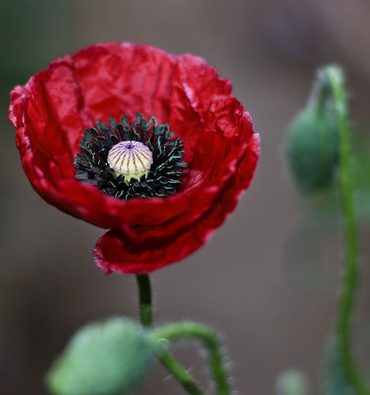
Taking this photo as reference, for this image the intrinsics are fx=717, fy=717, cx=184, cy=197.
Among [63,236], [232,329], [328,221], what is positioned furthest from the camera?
[63,236]

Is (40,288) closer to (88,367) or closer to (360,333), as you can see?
(360,333)

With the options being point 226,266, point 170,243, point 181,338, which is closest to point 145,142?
point 170,243

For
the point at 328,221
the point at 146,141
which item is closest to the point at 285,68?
the point at 328,221

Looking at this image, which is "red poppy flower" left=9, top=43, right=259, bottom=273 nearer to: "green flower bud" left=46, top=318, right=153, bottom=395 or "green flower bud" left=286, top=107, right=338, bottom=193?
"green flower bud" left=46, top=318, right=153, bottom=395

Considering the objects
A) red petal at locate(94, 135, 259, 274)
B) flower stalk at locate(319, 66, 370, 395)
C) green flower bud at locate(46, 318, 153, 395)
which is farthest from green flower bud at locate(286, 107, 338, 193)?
green flower bud at locate(46, 318, 153, 395)

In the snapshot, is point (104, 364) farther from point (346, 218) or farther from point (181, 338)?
point (346, 218)

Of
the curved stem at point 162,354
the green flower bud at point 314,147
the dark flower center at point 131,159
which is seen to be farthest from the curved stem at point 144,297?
the green flower bud at point 314,147
